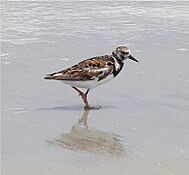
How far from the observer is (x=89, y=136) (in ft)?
15.5

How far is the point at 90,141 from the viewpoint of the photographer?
15.1ft

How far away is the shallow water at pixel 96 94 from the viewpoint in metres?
4.21

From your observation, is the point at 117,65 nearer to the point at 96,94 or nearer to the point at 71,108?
the point at 96,94

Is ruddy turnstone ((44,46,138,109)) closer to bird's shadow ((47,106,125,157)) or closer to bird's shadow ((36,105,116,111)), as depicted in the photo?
bird's shadow ((36,105,116,111))

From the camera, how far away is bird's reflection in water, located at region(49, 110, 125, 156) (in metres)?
4.39

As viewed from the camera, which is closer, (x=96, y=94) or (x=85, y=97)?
(x=85, y=97)

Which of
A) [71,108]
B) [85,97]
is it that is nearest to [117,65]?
[85,97]

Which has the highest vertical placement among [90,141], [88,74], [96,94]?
[88,74]

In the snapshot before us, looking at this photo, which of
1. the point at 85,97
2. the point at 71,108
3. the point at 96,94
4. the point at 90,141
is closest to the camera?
the point at 90,141

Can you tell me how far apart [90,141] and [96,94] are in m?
1.34

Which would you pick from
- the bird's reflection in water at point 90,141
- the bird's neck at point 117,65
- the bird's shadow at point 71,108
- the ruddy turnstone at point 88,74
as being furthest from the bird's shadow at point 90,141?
the bird's neck at point 117,65

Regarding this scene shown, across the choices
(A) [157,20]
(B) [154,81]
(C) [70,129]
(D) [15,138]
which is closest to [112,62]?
(B) [154,81]

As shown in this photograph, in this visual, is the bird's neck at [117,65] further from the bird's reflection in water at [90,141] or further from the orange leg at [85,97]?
the bird's reflection in water at [90,141]

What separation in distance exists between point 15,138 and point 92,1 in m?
5.39
